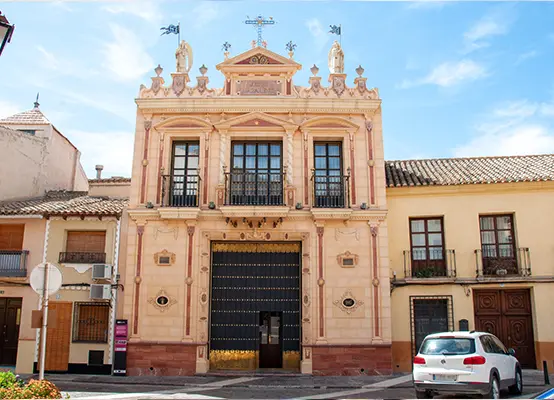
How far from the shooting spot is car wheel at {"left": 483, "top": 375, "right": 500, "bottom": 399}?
36.2ft

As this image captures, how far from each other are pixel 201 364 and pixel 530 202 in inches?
477

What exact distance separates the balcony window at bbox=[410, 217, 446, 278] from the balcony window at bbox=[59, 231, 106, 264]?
1049 cm

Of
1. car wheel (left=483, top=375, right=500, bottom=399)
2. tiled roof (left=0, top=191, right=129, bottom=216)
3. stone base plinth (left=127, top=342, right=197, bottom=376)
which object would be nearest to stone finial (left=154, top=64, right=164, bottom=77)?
tiled roof (left=0, top=191, right=129, bottom=216)

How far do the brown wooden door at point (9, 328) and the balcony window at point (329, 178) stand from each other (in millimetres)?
10925

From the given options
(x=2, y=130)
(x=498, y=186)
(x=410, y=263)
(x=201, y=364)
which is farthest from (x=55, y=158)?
(x=498, y=186)

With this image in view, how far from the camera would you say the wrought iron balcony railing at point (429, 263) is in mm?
17391

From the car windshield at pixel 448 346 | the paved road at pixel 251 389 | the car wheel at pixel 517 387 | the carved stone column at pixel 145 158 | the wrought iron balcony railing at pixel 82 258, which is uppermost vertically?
the carved stone column at pixel 145 158

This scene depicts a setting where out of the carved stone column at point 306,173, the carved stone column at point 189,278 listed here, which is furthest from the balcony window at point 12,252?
the carved stone column at point 306,173

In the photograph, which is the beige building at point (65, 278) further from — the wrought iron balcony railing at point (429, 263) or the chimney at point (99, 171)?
the wrought iron balcony railing at point (429, 263)

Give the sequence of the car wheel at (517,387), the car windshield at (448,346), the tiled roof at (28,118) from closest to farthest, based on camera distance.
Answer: the car windshield at (448,346) < the car wheel at (517,387) < the tiled roof at (28,118)

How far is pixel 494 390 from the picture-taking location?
1114cm

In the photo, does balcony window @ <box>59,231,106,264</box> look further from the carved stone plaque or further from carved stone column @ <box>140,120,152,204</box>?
the carved stone plaque

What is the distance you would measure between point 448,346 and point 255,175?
8.44m

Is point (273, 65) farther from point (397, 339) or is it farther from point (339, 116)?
point (397, 339)
